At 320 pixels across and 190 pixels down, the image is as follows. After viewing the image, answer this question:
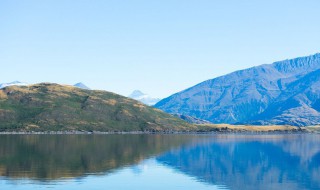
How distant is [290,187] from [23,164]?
69139 millimetres

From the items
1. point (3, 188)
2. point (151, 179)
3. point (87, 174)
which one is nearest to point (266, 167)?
point (151, 179)

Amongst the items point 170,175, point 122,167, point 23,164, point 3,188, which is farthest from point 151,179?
point 23,164

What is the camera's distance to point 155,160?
146 meters

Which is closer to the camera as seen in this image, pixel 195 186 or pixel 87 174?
pixel 195 186

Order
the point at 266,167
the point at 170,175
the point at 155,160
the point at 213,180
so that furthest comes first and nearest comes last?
the point at 155,160 → the point at 266,167 → the point at 170,175 → the point at 213,180

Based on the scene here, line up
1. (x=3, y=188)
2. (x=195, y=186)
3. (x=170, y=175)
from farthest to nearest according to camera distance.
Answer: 1. (x=170, y=175)
2. (x=195, y=186)
3. (x=3, y=188)

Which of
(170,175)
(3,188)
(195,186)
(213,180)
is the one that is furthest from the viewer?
(170,175)

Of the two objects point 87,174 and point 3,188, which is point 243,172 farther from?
point 3,188

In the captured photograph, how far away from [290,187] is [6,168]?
66441 millimetres

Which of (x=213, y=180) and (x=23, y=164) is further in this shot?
(x=23, y=164)

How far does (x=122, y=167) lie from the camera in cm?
12319

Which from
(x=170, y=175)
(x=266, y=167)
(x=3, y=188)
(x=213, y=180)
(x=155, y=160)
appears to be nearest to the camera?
(x=3, y=188)

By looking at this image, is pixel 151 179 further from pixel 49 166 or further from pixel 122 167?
pixel 49 166

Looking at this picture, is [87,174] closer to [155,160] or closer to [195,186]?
[195,186]
